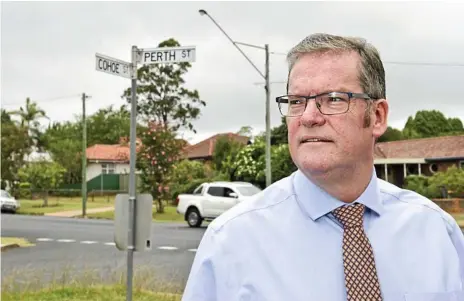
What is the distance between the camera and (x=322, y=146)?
1.91m

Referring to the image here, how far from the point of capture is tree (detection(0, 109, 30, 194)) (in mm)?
47312

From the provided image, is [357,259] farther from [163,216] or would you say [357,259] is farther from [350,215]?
[163,216]

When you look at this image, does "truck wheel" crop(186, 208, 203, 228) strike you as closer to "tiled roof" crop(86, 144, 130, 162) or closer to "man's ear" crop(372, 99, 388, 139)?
"man's ear" crop(372, 99, 388, 139)

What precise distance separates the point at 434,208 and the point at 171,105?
51566mm

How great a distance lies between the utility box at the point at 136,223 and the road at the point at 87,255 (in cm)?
296

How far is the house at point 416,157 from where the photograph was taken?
116 ft

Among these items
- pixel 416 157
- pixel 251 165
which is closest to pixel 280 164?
pixel 251 165

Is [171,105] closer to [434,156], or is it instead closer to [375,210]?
[434,156]

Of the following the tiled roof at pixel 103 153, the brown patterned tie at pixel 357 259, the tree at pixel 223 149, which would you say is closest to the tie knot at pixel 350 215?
Answer: the brown patterned tie at pixel 357 259

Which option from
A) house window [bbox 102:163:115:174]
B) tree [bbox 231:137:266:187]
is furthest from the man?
house window [bbox 102:163:115:174]

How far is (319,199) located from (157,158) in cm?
A: 2874

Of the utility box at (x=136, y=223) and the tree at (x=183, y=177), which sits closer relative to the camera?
the utility box at (x=136, y=223)

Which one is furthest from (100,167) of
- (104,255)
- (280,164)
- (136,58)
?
(136,58)

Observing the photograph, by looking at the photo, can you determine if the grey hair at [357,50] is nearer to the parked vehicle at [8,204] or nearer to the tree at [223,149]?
the parked vehicle at [8,204]
